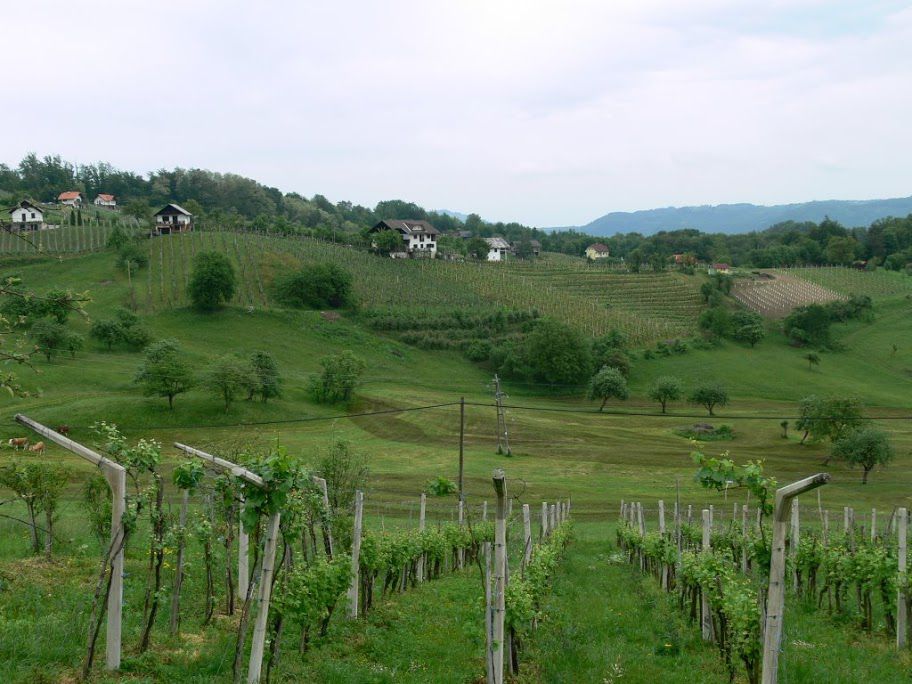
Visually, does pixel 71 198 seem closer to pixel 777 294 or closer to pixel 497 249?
pixel 497 249

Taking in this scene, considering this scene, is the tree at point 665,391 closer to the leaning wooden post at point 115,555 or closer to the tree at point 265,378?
the tree at point 265,378

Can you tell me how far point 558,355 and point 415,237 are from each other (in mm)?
55081

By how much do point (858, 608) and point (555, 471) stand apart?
2988 centimetres

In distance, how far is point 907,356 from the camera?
8538 centimetres

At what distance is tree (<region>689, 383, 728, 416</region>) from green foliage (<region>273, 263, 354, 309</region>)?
138ft

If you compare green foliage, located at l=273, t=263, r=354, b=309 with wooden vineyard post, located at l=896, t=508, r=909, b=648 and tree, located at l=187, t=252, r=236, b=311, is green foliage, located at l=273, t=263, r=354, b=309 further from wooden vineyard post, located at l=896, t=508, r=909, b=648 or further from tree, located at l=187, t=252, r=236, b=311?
wooden vineyard post, located at l=896, t=508, r=909, b=648

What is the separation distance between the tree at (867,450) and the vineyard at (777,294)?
2285 inches

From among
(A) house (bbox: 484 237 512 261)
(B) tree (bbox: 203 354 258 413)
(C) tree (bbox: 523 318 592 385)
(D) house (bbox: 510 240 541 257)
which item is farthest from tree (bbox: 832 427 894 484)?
(D) house (bbox: 510 240 541 257)

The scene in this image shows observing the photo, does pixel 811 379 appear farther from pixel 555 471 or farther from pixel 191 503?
pixel 191 503

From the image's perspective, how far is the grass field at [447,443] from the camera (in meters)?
10.7

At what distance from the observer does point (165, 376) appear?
168 ft

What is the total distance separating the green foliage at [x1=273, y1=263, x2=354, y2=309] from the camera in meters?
A: 85.2

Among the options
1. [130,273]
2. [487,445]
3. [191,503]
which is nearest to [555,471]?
[487,445]

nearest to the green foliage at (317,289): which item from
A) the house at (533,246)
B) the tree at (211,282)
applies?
the tree at (211,282)
